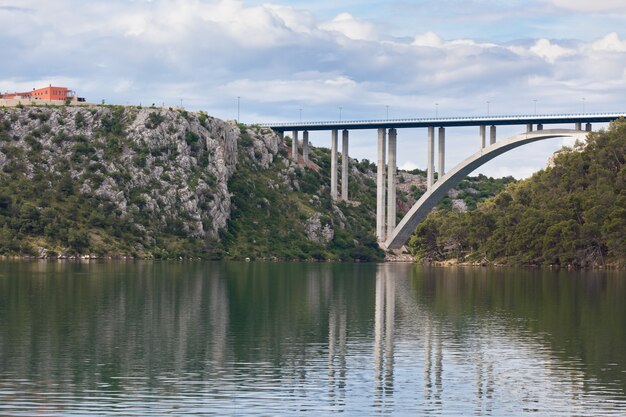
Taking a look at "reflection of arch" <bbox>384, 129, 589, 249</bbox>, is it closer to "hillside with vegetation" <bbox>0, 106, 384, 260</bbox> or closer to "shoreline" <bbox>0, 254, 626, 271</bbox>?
"shoreline" <bbox>0, 254, 626, 271</bbox>

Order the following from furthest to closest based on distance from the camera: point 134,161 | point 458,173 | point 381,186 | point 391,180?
point 391,180
point 381,186
point 134,161
point 458,173

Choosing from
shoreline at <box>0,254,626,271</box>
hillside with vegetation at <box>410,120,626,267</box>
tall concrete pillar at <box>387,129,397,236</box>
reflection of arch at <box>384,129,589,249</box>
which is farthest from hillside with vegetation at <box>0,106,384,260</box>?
hillside with vegetation at <box>410,120,626,267</box>

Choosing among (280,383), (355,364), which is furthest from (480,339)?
(280,383)

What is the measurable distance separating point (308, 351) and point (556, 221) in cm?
9053

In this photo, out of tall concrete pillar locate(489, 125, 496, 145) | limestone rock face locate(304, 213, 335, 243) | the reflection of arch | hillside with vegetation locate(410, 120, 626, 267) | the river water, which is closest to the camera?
the river water

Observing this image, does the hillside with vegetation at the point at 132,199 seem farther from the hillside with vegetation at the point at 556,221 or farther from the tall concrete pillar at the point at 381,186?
the hillside with vegetation at the point at 556,221

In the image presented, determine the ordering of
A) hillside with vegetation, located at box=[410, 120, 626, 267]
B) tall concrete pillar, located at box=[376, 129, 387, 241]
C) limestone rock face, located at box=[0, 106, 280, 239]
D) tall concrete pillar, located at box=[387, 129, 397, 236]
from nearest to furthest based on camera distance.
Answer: hillside with vegetation, located at box=[410, 120, 626, 267]
limestone rock face, located at box=[0, 106, 280, 239]
tall concrete pillar, located at box=[376, 129, 387, 241]
tall concrete pillar, located at box=[387, 129, 397, 236]

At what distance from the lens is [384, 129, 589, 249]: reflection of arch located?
157750 millimetres

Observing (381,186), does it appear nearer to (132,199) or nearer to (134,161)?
(132,199)

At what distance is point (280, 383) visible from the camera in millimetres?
41281

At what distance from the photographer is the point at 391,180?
191 meters

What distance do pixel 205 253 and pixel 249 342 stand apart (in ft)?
416

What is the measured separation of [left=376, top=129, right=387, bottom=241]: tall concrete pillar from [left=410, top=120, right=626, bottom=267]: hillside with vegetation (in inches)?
854

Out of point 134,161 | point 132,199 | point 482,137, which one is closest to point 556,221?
point 482,137
